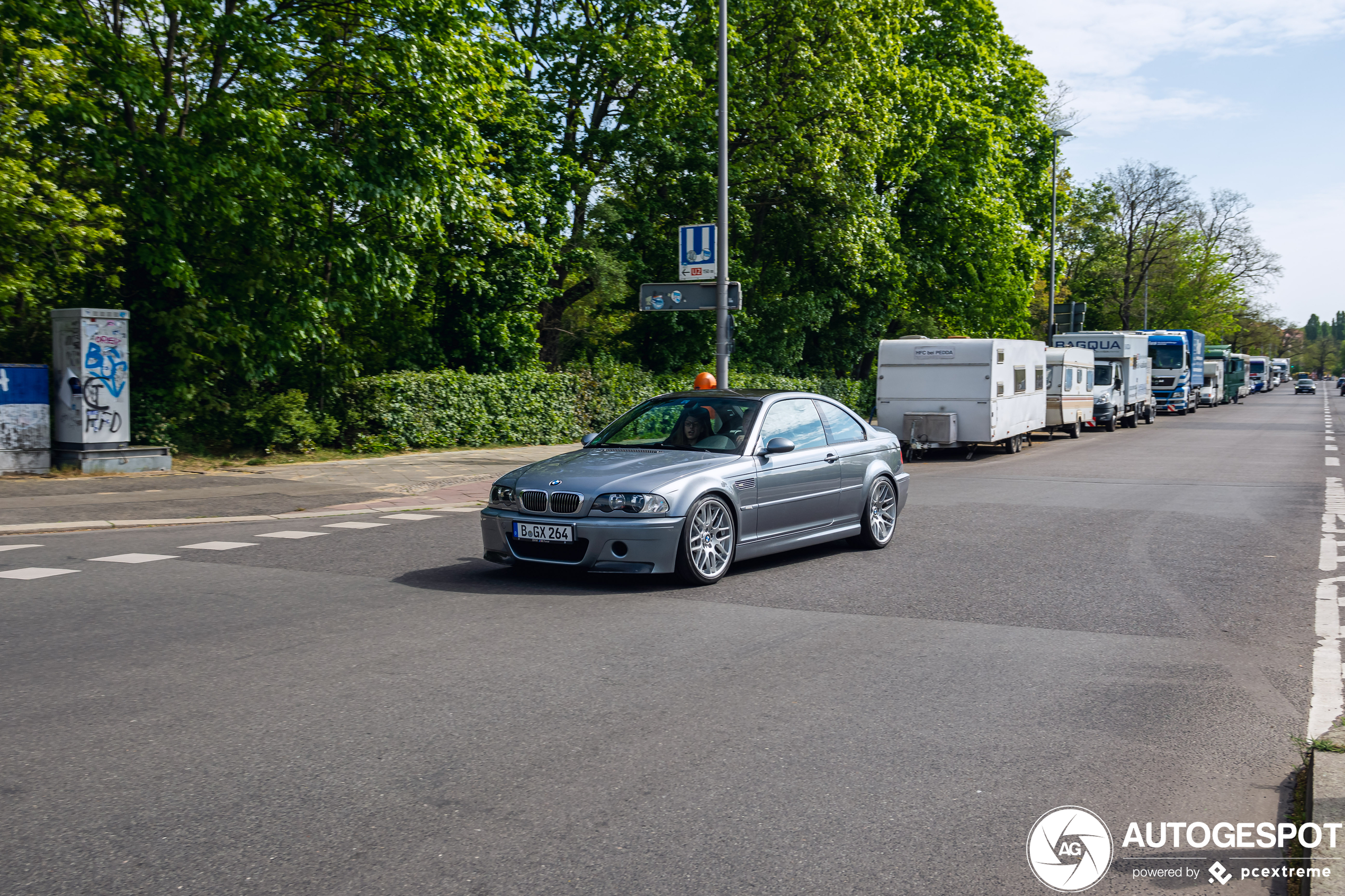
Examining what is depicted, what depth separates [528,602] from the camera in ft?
25.5

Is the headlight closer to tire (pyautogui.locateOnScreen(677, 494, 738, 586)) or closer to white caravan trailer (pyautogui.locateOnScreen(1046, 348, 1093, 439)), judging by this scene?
tire (pyautogui.locateOnScreen(677, 494, 738, 586))

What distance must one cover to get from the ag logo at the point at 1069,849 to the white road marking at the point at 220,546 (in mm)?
8257

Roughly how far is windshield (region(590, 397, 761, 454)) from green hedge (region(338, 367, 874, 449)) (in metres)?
11.4

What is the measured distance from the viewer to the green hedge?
20359mm

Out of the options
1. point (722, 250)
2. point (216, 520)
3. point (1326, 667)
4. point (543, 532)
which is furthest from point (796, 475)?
point (722, 250)

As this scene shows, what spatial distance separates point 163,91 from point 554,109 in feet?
37.1

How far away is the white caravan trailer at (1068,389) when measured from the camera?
3039 cm

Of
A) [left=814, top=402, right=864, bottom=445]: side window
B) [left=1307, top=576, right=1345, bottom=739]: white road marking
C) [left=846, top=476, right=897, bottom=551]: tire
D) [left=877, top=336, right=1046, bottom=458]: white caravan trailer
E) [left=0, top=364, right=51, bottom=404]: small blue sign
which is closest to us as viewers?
[left=1307, top=576, right=1345, bottom=739]: white road marking

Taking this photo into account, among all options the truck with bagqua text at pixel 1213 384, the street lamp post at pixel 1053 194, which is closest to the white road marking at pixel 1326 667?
the street lamp post at pixel 1053 194

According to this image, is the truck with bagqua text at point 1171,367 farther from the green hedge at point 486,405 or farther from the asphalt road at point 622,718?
the asphalt road at point 622,718

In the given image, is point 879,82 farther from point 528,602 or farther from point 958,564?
point 528,602

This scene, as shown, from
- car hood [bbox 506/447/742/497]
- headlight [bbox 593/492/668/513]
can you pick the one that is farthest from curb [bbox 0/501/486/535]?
headlight [bbox 593/492/668/513]

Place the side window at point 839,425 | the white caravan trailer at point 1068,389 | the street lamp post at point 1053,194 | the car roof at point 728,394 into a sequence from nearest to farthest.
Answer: the car roof at point 728,394
the side window at point 839,425
the white caravan trailer at point 1068,389
the street lamp post at point 1053,194

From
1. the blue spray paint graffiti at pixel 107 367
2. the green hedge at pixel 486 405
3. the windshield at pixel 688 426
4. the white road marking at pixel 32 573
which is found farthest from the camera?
the green hedge at pixel 486 405
